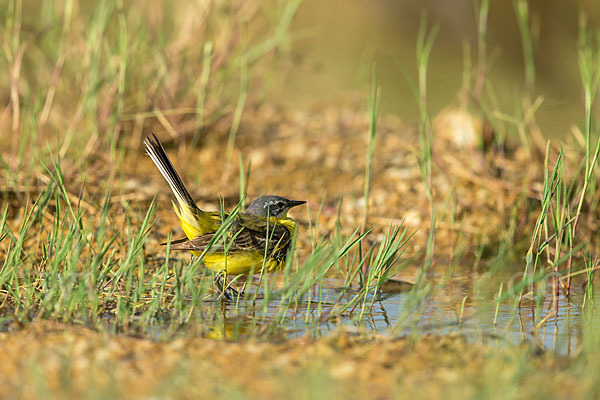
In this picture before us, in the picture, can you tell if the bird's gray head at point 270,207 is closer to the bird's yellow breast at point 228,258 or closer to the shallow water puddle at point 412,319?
the bird's yellow breast at point 228,258

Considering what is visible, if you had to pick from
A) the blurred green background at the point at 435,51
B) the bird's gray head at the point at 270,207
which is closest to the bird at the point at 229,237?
the bird's gray head at the point at 270,207

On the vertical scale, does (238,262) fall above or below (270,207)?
below

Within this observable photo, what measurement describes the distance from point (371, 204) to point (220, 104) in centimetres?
196

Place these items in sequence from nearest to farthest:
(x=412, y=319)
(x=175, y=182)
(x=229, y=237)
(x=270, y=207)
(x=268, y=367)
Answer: (x=268, y=367), (x=412, y=319), (x=229, y=237), (x=175, y=182), (x=270, y=207)

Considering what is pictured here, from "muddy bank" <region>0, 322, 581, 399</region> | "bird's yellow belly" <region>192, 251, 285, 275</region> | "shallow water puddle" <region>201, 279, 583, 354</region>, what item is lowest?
"muddy bank" <region>0, 322, 581, 399</region>

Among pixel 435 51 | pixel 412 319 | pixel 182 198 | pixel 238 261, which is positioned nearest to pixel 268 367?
pixel 412 319

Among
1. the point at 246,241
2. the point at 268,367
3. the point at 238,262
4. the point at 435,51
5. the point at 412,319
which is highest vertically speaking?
the point at 435,51

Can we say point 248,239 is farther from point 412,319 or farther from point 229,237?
point 412,319

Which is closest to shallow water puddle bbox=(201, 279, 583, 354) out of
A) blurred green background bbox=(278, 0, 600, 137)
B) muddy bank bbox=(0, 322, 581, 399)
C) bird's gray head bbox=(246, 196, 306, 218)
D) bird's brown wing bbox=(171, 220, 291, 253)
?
muddy bank bbox=(0, 322, 581, 399)

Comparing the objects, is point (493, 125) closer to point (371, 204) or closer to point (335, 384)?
point (371, 204)

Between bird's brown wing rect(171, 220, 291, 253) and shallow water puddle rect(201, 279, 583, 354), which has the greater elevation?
bird's brown wing rect(171, 220, 291, 253)

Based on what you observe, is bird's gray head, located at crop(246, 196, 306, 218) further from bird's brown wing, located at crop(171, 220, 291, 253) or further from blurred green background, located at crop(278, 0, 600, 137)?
blurred green background, located at crop(278, 0, 600, 137)

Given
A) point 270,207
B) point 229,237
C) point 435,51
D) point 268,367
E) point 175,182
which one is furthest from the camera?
point 435,51

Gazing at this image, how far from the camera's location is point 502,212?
7340 millimetres
